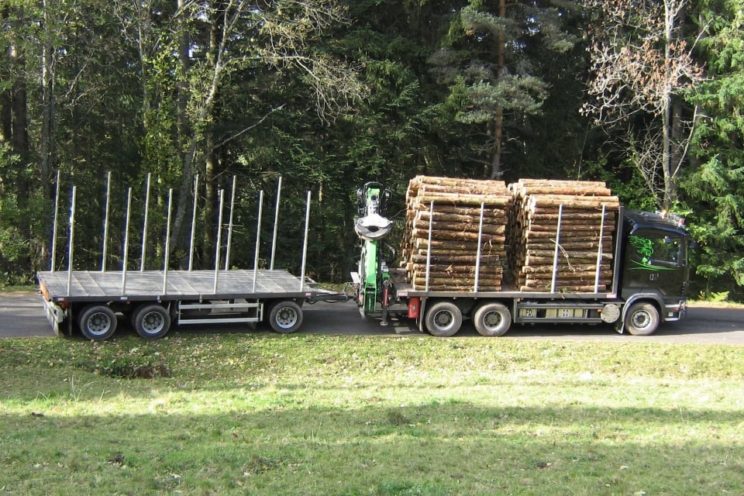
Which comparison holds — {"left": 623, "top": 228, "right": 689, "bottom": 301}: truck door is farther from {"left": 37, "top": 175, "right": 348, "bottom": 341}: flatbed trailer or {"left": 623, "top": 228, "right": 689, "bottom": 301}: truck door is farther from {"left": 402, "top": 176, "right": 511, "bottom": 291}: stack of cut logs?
{"left": 37, "top": 175, "right": 348, "bottom": 341}: flatbed trailer

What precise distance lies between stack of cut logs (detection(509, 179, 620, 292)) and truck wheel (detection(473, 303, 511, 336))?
2.38 feet

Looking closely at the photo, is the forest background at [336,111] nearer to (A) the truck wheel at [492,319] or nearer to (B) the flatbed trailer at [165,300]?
Result: (B) the flatbed trailer at [165,300]

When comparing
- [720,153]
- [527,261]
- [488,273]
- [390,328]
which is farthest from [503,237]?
[720,153]

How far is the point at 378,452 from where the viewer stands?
7.45m

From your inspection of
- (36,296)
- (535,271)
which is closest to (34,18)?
(36,296)

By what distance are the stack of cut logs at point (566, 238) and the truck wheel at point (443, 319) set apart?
5.47ft

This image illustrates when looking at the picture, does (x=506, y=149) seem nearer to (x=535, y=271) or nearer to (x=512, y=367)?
(x=535, y=271)

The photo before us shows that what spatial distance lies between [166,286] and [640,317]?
1093cm

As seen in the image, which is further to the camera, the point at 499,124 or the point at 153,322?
the point at 499,124

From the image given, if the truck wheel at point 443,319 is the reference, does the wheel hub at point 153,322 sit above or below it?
below

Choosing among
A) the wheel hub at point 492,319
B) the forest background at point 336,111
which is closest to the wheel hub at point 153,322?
the wheel hub at point 492,319

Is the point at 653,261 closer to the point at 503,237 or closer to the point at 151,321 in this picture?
the point at 503,237

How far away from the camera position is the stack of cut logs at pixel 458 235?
→ 16.4 m

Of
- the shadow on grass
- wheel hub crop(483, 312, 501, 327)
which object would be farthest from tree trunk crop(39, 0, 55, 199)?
the shadow on grass
